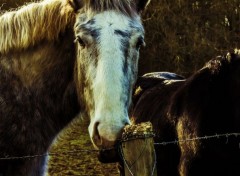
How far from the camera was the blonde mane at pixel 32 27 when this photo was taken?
3.48m

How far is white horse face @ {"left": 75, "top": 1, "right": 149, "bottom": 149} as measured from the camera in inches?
114

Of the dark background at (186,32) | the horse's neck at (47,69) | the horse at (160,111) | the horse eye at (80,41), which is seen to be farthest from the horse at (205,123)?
the dark background at (186,32)

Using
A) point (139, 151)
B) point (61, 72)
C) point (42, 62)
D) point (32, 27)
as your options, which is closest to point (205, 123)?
point (61, 72)

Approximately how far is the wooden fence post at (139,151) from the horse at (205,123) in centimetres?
134

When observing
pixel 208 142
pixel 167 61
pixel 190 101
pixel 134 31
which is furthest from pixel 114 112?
pixel 167 61

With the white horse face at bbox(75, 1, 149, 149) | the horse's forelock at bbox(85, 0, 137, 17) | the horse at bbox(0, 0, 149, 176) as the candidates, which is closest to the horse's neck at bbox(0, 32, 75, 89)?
the horse at bbox(0, 0, 149, 176)

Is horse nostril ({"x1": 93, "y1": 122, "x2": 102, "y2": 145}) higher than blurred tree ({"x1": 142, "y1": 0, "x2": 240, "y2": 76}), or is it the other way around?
blurred tree ({"x1": 142, "y1": 0, "x2": 240, "y2": 76})

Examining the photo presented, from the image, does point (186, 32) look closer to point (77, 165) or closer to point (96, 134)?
point (77, 165)

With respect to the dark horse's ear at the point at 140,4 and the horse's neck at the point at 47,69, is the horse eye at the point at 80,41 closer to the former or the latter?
the horse's neck at the point at 47,69

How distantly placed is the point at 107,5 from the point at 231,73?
1.62 meters

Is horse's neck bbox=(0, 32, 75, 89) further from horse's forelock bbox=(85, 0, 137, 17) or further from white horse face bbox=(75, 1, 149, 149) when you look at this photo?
horse's forelock bbox=(85, 0, 137, 17)

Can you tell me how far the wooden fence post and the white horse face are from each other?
0.35 meters

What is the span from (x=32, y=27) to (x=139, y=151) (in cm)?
153

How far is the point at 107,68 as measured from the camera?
303 cm
